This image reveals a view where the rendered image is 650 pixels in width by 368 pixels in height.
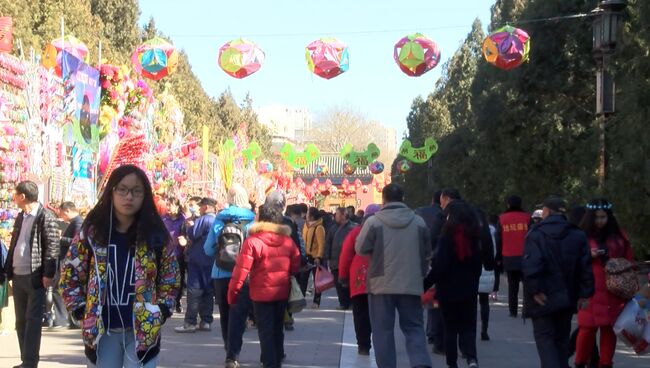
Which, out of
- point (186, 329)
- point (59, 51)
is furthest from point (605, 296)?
point (59, 51)

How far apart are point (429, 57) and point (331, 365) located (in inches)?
332

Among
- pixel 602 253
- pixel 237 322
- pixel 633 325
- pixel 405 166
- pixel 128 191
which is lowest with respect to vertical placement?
pixel 237 322

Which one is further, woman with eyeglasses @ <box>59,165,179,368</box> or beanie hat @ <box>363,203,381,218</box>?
beanie hat @ <box>363,203,381,218</box>

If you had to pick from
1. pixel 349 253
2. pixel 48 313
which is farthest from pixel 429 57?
pixel 349 253

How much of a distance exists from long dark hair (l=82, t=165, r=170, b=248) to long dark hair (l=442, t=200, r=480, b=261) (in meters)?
4.28

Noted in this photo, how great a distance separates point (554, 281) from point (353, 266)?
2178mm

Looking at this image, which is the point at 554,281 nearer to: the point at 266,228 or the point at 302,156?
the point at 266,228

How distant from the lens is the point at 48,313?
1396cm

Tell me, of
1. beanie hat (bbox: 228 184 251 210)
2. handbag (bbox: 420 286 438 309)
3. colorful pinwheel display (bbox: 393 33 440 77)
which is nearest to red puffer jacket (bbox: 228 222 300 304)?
beanie hat (bbox: 228 184 251 210)

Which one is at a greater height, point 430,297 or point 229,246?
point 229,246

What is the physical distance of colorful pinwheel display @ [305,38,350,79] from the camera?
17953 millimetres

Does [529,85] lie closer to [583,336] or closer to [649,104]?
[649,104]

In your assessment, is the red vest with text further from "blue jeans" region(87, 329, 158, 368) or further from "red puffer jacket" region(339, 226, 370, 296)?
"blue jeans" region(87, 329, 158, 368)

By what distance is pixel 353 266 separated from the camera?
32.0ft
